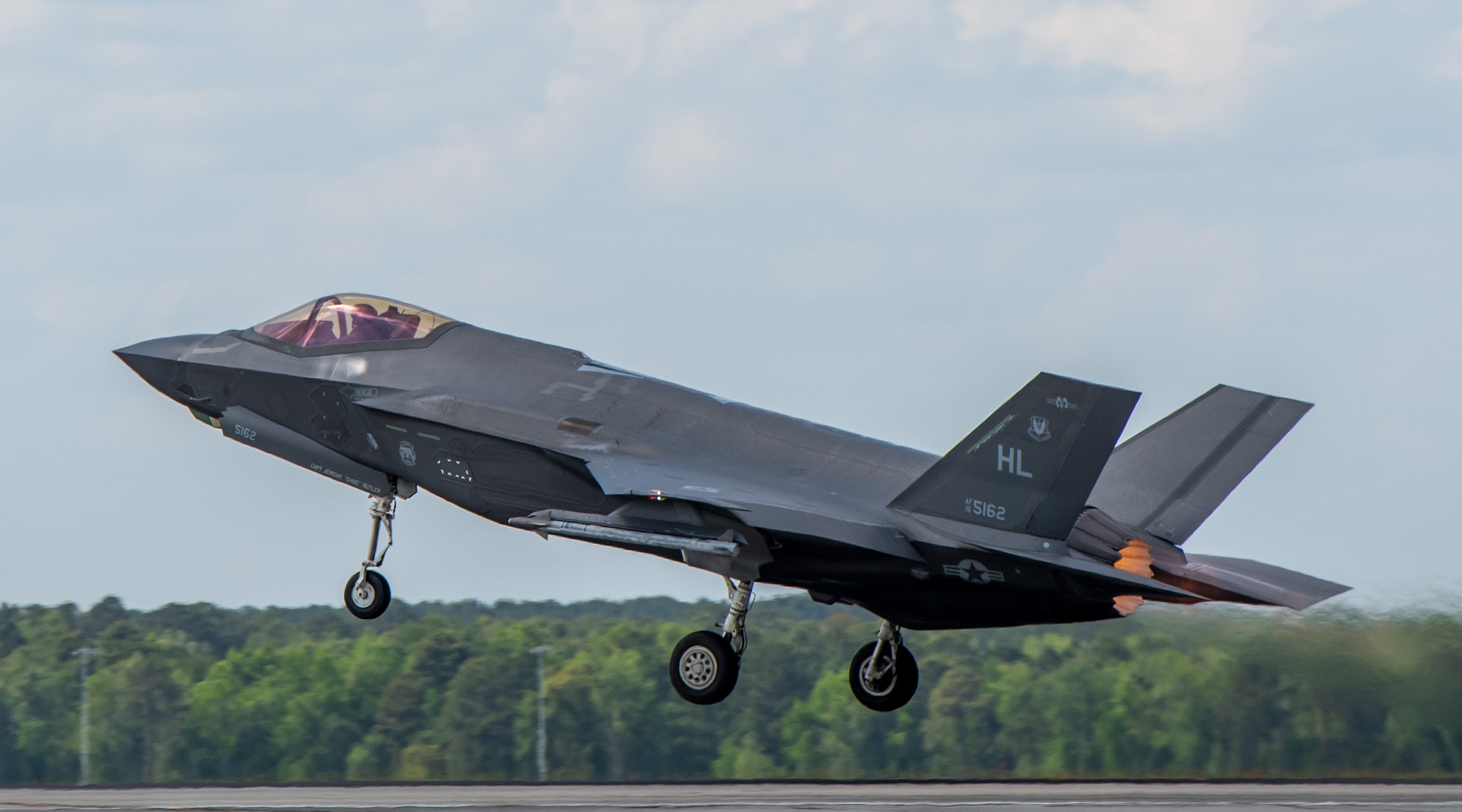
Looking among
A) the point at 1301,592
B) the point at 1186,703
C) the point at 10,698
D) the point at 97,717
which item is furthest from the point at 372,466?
the point at 10,698

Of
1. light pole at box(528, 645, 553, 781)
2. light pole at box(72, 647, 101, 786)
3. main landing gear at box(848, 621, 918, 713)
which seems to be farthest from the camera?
light pole at box(72, 647, 101, 786)

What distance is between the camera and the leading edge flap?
15.0 metres

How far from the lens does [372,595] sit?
19.9 meters

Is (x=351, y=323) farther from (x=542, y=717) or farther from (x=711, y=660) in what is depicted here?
(x=542, y=717)

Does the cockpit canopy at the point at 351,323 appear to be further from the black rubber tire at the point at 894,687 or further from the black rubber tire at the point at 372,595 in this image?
the black rubber tire at the point at 894,687

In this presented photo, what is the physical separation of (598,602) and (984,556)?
54.8 meters

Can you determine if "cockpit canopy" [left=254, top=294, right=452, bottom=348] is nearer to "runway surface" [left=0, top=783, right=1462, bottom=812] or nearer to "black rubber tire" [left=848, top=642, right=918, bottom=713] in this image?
Result: "black rubber tire" [left=848, top=642, right=918, bottom=713]

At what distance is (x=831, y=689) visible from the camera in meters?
61.9

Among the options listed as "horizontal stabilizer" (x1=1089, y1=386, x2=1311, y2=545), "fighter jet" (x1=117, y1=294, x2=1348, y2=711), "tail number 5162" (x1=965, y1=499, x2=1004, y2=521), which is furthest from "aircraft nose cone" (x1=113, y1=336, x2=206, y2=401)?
"horizontal stabilizer" (x1=1089, y1=386, x2=1311, y2=545)

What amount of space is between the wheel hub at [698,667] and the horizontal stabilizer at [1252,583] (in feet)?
16.0

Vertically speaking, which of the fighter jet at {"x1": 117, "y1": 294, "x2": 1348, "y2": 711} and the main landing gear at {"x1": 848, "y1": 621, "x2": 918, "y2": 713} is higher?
the fighter jet at {"x1": 117, "y1": 294, "x2": 1348, "y2": 711}

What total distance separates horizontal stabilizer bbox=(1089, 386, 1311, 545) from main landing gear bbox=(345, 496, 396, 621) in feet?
28.2

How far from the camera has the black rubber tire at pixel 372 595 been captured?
19859 mm

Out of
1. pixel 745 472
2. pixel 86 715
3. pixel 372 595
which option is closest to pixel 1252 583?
pixel 745 472
